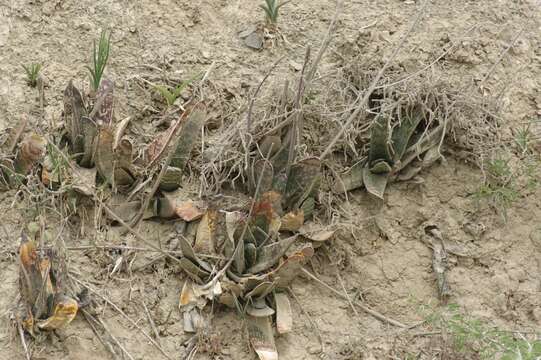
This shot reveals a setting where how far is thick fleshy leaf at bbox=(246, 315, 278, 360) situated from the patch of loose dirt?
6cm

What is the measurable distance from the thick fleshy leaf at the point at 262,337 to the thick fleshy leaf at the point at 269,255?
0.66 ft

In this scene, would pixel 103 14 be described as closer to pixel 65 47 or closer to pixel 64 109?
pixel 65 47

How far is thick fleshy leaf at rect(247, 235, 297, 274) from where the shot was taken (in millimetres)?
3516

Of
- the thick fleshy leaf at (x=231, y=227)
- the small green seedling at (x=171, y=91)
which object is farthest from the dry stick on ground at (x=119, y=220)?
the small green seedling at (x=171, y=91)

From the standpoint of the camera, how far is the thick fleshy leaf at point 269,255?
352 centimetres

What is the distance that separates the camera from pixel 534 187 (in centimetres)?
406

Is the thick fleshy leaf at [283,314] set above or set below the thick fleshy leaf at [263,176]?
below

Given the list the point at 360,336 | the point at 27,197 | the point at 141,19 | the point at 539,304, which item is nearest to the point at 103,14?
the point at 141,19

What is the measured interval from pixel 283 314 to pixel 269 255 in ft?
0.82

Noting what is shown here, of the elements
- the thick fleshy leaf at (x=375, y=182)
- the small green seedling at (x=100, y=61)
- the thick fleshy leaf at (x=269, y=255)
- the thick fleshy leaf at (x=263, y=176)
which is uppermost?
the small green seedling at (x=100, y=61)

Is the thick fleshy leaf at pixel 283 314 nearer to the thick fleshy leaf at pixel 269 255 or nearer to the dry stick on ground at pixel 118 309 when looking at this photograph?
the thick fleshy leaf at pixel 269 255

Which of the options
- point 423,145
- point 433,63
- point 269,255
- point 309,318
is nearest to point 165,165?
point 269,255

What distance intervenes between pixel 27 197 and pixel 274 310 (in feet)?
3.70

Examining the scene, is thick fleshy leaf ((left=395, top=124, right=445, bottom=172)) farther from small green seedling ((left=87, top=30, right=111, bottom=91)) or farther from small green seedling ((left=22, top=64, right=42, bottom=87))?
small green seedling ((left=22, top=64, right=42, bottom=87))
